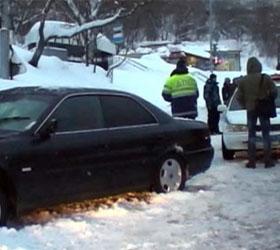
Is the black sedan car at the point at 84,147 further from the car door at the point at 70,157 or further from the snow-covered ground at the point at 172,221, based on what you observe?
the snow-covered ground at the point at 172,221

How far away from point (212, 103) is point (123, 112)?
32.3ft

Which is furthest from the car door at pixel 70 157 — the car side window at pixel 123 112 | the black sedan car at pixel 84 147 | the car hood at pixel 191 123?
the car hood at pixel 191 123

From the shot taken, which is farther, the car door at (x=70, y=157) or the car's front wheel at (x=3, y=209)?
the car door at (x=70, y=157)

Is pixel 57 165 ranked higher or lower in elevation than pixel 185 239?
A: higher

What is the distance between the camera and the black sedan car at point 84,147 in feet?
25.5

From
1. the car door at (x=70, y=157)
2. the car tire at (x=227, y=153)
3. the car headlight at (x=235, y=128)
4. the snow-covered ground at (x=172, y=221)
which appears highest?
the car door at (x=70, y=157)

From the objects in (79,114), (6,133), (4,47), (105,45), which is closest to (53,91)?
(79,114)

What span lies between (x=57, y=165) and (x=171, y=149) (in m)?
2.03

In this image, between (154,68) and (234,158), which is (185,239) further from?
(154,68)

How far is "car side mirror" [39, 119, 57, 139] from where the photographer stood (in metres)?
8.04

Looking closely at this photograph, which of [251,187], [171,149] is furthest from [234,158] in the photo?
[171,149]

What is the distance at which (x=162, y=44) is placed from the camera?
96000 mm

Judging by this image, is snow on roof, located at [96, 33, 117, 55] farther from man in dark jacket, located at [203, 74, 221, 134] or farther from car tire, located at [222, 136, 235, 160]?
car tire, located at [222, 136, 235, 160]

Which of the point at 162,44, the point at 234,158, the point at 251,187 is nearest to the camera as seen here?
the point at 251,187
